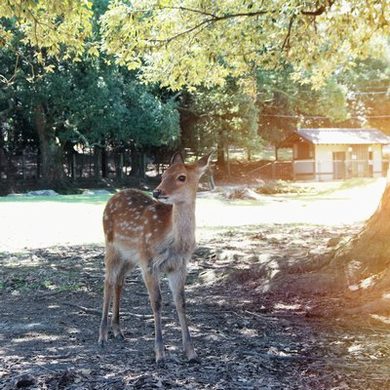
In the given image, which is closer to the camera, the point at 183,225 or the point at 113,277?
the point at 183,225

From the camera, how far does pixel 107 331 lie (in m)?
5.96

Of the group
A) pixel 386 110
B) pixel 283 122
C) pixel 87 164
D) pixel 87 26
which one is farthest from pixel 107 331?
pixel 386 110

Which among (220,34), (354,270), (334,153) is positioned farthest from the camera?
(334,153)

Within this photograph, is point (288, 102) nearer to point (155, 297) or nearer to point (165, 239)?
point (165, 239)

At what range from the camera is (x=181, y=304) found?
529 centimetres

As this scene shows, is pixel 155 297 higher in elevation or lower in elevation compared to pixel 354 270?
higher

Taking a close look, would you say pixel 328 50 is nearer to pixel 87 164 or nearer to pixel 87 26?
pixel 87 26

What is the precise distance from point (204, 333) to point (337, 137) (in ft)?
136

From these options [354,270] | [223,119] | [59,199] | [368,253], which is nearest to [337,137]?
[223,119]

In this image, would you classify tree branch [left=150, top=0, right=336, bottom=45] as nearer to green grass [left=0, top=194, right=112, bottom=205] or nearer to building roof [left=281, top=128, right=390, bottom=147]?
green grass [left=0, top=194, right=112, bottom=205]

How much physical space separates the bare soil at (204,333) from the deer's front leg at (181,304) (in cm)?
10

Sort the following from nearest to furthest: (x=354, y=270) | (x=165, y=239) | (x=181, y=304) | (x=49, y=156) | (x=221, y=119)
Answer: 1. (x=181, y=304)
2. (x=165, y=239)
3. (x=354, y=270)
4. (x=49, y=156)
5. (x=221, y=119)

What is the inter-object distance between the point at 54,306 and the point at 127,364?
289 cm

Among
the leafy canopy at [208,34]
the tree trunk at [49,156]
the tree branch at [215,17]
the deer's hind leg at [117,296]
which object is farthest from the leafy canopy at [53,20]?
the tree trunk at [49,156]
